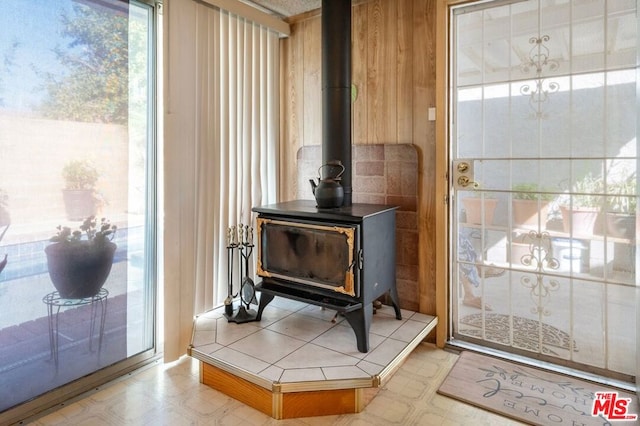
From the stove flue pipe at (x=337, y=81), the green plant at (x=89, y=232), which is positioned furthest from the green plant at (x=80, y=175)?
the stove flue pipe at (x=337, y=81)

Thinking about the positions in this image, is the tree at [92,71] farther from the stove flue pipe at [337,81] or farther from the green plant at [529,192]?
the green plant at [529,192]

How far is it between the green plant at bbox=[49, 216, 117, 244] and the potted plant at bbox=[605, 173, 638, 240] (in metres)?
2.83

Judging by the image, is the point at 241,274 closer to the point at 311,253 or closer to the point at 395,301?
the point at 311,253

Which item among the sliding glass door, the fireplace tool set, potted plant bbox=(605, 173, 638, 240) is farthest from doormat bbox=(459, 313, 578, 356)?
the sliding glass door

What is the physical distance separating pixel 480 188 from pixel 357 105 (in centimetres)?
109

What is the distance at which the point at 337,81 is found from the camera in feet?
8.22

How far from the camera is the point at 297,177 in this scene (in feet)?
10.7

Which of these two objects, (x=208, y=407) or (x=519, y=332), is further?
(x=519, y=332)

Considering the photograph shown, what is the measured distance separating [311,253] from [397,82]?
1381 millimetres

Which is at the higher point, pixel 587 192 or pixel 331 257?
pixel 587 192

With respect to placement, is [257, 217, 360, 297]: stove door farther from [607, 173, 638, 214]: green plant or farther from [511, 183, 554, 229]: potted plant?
[607, 173, 638, 214]: green plant

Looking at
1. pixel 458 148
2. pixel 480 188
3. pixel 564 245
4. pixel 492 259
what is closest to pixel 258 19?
pixel 458 148

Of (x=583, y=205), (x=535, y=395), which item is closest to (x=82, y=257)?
(x=535, y=395)

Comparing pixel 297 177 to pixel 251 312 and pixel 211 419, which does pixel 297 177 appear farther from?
pixel 211 419
